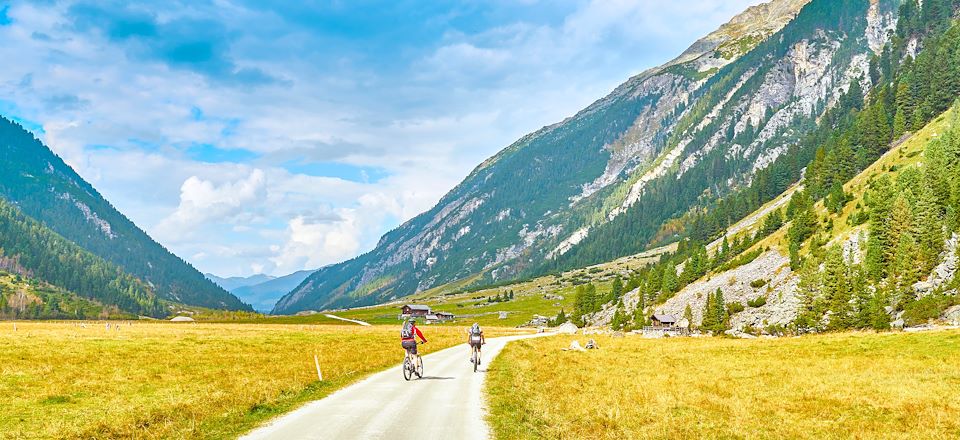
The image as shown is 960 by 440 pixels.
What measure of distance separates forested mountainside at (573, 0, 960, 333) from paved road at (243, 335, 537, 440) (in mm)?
59664

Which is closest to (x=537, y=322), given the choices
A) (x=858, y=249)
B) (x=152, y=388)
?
(x=858, y=249)

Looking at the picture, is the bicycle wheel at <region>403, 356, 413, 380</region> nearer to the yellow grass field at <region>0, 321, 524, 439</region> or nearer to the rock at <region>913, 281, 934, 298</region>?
the yellow grass field at <region>0, 321, 524, 439</region>

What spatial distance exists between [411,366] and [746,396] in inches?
652

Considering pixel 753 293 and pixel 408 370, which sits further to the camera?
pixel 753 293

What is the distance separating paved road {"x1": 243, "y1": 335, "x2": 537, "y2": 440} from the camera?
15952 millimetres

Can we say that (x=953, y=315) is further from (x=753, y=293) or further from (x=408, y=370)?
(x=408, y=370)

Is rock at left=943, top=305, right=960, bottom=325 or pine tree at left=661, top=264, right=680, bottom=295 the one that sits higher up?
pine tree at left=661, top=264, right=680, bottom=295

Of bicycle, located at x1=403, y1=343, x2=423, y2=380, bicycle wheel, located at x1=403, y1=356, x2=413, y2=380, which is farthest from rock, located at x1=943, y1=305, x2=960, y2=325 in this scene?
bicycle wheel, located at x1=403, y1=356, x2=413, y2=380

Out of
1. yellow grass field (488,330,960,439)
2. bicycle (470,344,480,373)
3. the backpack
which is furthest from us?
bicycle (470,344,480,373)

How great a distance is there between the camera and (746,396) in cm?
2350

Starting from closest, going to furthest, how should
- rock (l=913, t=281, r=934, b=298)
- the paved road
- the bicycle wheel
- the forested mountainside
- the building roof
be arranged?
the paved road → the bicycle wheel → rock (l=913, t=281, r=934, b=298) → the forested mountainside → the building roof

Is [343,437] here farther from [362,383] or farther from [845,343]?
[845,343]

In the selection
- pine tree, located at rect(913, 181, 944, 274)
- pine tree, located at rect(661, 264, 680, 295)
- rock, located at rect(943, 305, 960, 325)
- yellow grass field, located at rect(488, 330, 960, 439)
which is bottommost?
yellow grass field, located at rect(488, 330, 960, 439)

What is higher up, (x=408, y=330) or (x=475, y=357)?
(x=408, y=330)
